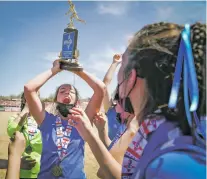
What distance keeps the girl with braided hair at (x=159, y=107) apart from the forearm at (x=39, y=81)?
2098 millimetres

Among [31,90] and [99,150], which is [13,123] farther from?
[99,150]

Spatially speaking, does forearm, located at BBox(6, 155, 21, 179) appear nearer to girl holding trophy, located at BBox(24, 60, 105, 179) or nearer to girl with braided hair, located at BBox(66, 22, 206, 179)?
girl with braided hair, located at BBox(66, 22, 206, 179)

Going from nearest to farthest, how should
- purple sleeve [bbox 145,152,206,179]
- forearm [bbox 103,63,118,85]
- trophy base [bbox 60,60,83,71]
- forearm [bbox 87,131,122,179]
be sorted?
purple sleeve [bbox 145,152,206,179]
forearm [bbox 87,131,122,179]
trophy base [bbox 60,60,83,71]
forearm [bbox 103,63,118,85]

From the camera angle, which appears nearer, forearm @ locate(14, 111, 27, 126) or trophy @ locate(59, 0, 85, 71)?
trophy @ locate(59, 0, 85, 71)

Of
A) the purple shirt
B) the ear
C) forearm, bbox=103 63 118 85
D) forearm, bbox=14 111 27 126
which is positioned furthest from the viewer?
forearm, bbox=103 63 118 85

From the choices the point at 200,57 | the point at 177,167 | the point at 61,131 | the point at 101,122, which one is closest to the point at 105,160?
the point at 177,167

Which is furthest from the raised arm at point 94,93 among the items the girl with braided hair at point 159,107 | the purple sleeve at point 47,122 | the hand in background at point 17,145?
the girl with braided hair at point 159,107

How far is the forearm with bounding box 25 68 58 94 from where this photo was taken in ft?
10.8

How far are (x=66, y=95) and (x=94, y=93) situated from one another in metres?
0.33

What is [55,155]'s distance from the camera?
312 cm

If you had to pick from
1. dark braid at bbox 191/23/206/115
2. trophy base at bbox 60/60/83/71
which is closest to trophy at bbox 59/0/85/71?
trophy base at bbox 60/60/83/71

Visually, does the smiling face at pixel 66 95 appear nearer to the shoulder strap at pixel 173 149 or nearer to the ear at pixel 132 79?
the ear at pixel 132 79

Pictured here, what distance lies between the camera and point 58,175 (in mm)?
3047

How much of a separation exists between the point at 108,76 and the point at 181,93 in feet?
10.5
